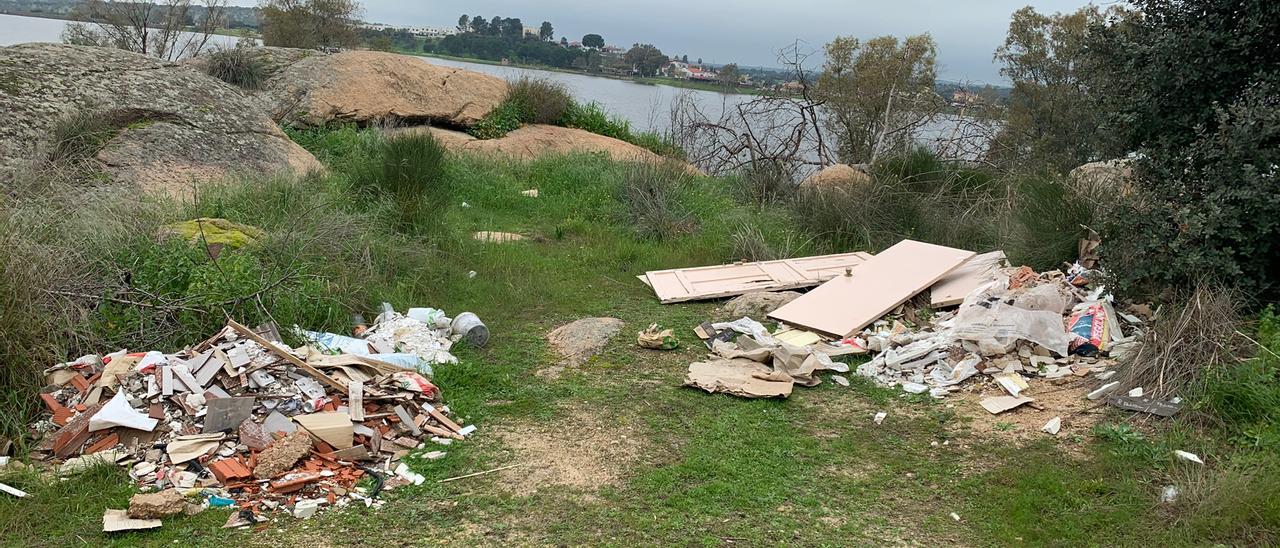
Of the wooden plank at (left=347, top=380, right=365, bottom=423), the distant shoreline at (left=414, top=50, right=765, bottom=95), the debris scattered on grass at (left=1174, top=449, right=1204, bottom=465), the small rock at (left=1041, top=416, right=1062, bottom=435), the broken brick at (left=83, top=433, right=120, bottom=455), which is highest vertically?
the distant shoreline at (left=414, top=50, right=765, bottom=95)

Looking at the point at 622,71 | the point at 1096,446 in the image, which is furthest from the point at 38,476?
the point at 622,71

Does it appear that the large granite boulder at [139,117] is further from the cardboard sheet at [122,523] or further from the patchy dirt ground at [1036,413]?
the patchy dirt ground at [1036,413]

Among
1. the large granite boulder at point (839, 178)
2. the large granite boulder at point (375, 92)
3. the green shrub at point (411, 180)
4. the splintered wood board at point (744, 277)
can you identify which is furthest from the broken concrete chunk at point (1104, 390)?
the large granite boulder at point (375, 92)

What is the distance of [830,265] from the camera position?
759 cm

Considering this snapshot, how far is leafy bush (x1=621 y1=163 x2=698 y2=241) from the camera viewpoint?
8758 millimetres

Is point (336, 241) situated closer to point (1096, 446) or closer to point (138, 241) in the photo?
point (138, 241)

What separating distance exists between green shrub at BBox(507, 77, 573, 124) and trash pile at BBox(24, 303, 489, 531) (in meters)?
9.74

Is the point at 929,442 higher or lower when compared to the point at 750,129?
lower

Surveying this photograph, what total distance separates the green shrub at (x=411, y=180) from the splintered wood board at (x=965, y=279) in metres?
4.16

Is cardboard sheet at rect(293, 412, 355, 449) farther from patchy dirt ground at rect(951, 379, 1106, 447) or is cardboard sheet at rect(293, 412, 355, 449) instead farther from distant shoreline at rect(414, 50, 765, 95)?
distant shoreline at rect(414, 50, 765, 95)

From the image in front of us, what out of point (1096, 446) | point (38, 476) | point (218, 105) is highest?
point (218, 105)

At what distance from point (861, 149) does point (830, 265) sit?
757 centimetres

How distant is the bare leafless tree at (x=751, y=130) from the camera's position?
1210 cm

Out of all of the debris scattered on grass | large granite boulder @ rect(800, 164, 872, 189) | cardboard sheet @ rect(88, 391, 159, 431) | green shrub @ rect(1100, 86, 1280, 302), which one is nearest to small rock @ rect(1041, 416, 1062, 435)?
the debris scattered on grass
